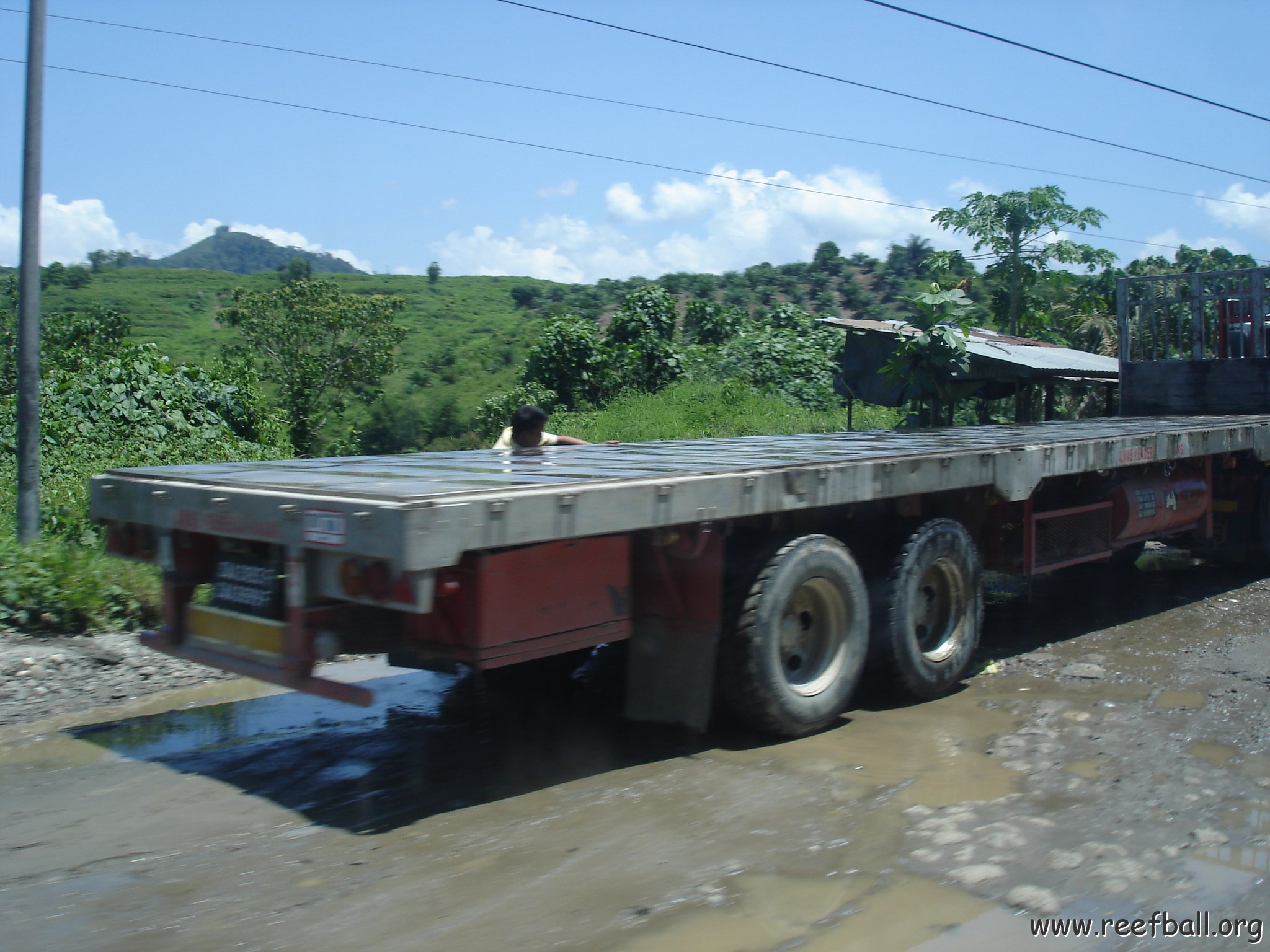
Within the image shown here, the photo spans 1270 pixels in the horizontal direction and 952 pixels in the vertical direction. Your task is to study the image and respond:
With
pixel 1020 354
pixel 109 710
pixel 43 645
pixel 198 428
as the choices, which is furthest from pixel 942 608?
pixel 1020 354

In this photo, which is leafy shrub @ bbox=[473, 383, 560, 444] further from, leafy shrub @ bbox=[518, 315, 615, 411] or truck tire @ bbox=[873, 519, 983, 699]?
truck tire @ bbox=[873, 519, 983, 699]

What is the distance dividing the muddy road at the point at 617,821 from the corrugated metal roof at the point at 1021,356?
10.3m

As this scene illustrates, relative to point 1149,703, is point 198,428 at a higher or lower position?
higher

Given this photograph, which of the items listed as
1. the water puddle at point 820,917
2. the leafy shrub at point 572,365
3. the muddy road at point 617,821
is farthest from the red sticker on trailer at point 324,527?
the leafy shrub at point 572,365

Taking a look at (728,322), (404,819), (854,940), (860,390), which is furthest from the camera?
(728,322)

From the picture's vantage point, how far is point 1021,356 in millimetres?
16625

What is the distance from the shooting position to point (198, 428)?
13.0 metres

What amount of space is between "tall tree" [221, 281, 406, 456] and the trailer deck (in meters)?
19.2

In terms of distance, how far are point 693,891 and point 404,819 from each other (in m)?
1.22

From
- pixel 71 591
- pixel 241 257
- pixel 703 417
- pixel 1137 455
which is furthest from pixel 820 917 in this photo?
pixel 241 257

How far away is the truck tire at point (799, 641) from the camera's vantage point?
4789mm

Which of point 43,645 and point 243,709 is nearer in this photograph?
point 243,709

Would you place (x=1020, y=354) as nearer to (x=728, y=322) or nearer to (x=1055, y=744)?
(x=1055, y=744)

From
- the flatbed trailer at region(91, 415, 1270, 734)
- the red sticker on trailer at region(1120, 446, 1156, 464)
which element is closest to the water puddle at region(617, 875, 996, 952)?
the flatbed trailer at region(91, 415, 1270, 734)
